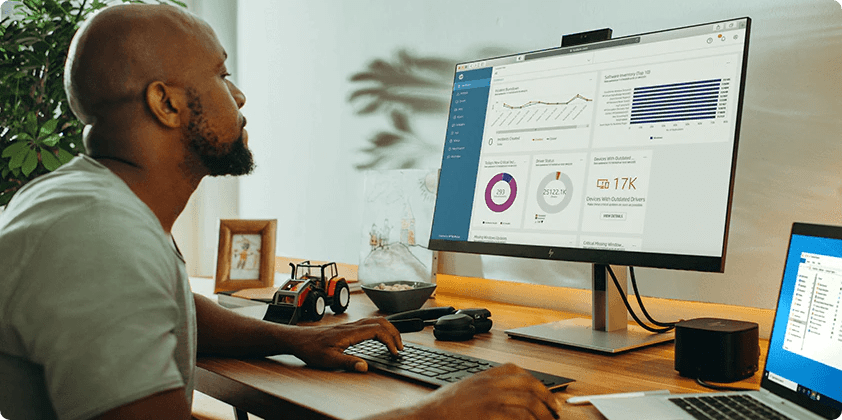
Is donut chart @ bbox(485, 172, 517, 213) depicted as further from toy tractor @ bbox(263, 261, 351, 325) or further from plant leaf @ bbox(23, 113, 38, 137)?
plant leaf @ bbox(23, 113, 38, 137)

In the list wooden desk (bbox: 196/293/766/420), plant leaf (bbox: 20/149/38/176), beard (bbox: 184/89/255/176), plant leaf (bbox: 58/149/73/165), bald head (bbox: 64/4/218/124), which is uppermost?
bald head (bbox: 64/4/218/124)

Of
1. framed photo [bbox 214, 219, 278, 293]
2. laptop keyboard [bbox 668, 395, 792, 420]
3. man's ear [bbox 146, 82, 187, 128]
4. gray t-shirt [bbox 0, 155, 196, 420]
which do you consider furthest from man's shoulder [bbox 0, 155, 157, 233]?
framed photo [bbox 214, 219, 278, 293]

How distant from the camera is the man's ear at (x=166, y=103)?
85 centimetres

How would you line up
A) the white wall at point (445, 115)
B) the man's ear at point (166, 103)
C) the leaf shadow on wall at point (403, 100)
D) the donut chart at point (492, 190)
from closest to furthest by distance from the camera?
1. the man's ear at point (166, 103)
2. the white wall at point (445, 115)
3. the donut chart at point (492, 190)
4. the leaf shadow on wall at point (403, 100)

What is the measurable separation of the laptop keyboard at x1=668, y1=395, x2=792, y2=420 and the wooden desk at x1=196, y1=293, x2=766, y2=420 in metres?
0.09

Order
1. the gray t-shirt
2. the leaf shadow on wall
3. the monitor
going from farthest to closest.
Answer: the leaf shadow on wall, the monitor, the gray t-shirt

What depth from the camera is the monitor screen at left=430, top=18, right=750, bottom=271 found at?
3.22 feet

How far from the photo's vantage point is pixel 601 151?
3.60 ft

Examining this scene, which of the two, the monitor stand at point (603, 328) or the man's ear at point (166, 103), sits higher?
the man's ear at point (166, 103)

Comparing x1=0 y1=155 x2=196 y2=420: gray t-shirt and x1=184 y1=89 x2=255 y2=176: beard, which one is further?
x1=184 y1=89 x2=255 y2=176: beard

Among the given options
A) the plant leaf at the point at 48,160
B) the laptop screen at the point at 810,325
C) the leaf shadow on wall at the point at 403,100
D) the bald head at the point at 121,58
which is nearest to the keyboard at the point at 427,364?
the laptop screen at the point at 810,325

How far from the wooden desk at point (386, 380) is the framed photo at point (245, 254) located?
2.81 ft

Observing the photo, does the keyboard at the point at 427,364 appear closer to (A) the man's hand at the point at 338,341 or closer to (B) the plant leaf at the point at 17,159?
(A) the man's hand at the point at 338,341

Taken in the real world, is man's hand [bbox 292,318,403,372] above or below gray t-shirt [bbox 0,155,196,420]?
below
